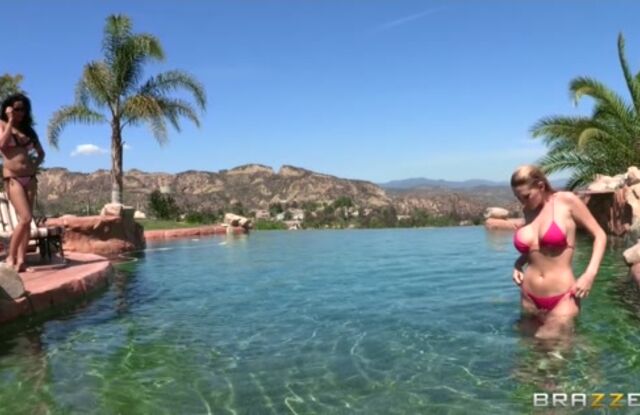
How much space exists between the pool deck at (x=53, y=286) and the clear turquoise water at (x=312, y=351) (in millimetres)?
187

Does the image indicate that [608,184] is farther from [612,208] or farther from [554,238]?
[554,238]

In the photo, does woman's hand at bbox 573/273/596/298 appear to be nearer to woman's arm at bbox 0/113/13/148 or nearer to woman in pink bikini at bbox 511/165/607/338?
woman in pink bikini at bbox 511/165/607/338

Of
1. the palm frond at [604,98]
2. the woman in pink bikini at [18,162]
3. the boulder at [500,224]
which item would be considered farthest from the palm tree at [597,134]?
the woman in pink bikini at [18,162]

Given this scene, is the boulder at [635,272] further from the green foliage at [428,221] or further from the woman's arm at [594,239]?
the green foliage at [428,221]

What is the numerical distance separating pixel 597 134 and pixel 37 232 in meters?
14.0

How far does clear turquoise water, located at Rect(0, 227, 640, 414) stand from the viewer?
3.49m

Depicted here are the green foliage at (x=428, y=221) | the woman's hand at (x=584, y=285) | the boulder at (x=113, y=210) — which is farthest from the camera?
the green foliage at (x=428, y=221)

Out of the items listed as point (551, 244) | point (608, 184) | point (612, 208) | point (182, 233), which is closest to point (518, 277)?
point (551, 244)

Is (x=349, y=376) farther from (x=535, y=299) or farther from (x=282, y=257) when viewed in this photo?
(x=282, y=257)

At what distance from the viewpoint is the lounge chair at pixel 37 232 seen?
822 cm

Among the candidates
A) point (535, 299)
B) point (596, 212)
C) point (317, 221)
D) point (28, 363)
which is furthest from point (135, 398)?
point (317, 221)

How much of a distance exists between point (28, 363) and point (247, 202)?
65856mm

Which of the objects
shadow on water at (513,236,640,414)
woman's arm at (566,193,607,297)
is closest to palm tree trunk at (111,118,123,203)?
shadow on water at (513,236,640,414)

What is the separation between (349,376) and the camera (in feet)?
12.8
